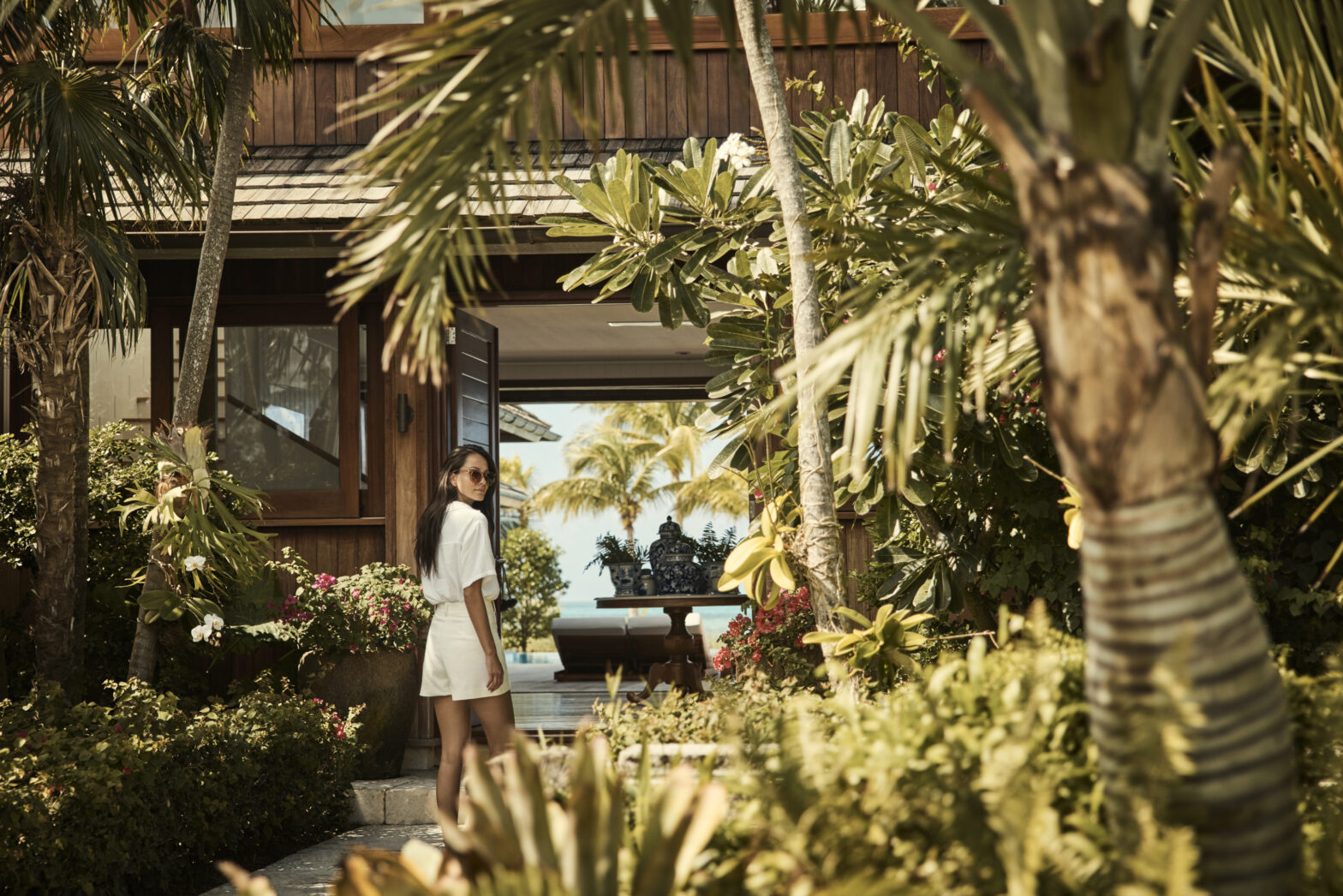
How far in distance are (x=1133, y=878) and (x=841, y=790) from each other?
1.47ft

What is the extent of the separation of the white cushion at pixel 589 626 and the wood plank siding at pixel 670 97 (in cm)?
684

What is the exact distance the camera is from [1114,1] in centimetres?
160

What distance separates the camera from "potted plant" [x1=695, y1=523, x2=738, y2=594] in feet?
30.9

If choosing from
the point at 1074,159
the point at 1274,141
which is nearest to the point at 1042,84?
the point at 1074,159

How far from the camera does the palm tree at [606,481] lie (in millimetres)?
21469

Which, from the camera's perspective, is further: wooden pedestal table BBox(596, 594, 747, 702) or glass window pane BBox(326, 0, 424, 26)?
wooden pedestal table BBox(596, 594, 747, 702)

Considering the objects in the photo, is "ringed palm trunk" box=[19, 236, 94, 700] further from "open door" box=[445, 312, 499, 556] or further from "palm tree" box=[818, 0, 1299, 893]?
"palm tree" box=[818, 0, 1299, 893]

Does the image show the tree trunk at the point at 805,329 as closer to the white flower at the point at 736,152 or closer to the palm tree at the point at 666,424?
the white flower at the point at 736,152

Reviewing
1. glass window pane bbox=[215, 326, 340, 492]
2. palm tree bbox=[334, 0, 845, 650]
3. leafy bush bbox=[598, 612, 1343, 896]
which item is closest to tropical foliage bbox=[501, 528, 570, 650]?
glass window pane bbox=[215, 326, 340, 492]

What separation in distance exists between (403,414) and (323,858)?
268cm

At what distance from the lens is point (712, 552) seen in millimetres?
9672

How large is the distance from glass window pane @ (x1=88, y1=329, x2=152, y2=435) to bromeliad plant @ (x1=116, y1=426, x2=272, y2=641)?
181cm

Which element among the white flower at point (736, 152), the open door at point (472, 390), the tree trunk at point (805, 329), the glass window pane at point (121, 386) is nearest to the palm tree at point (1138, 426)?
the tree trunk at point (805, 329)

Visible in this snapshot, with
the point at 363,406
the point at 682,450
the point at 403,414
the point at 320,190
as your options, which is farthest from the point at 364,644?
the point at 682,450
